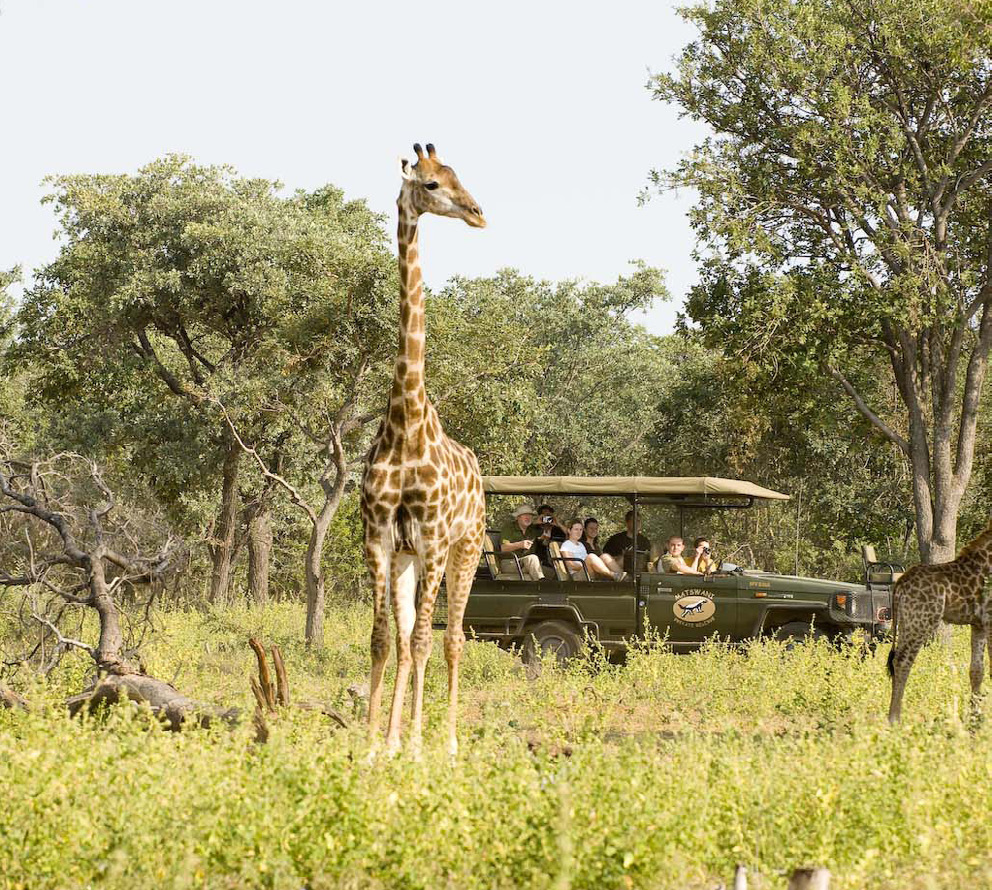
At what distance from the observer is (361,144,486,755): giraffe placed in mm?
8195

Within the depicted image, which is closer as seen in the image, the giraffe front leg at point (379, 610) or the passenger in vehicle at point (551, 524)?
the giraffe front leg at point (379, 610)

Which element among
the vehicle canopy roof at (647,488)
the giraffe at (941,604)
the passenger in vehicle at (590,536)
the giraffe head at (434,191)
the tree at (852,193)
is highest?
the tree at (852,193)

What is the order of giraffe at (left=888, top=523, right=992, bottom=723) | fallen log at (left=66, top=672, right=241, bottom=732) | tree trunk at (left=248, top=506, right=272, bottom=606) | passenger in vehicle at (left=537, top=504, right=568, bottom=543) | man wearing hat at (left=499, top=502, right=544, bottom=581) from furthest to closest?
tree trunk at (left=248, top=506, right=272, bottom=606) < passenger in vehicle at (left=537, top=504, right=568, bottom=543) < man wearing hat at (left=499, top=502, right=544, bottom=581) < giraffe at (left=888, top=523, right=992, bottom=723) < fallen log at (left=66, top=672, right=241, bottom=732)

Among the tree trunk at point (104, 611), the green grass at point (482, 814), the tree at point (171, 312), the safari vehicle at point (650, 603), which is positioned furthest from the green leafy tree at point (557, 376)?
the green grass at point (482, 814)

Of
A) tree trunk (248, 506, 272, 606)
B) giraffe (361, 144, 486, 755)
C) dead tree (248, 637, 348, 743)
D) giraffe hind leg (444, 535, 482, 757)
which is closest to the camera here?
giraffe (361, 144, 486, 755)

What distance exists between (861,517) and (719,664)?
52.4ft

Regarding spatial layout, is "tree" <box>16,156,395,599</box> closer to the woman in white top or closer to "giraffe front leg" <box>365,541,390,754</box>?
the woman in white top

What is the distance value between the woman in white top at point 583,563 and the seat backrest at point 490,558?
0.79 m

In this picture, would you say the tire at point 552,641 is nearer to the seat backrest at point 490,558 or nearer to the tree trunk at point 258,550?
the seat backrest at point 490,558

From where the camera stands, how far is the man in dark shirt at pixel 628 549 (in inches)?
546

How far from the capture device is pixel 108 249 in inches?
901

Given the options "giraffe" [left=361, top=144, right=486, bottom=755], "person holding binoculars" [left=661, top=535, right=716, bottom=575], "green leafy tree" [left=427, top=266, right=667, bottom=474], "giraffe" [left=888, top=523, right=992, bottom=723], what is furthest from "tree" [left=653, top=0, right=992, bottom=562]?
"giraffe" [left=361, top=144, right=486, bottom=755]

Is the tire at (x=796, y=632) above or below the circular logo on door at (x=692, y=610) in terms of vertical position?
below

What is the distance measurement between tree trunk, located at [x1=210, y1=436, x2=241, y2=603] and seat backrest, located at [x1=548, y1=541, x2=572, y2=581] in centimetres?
1027
